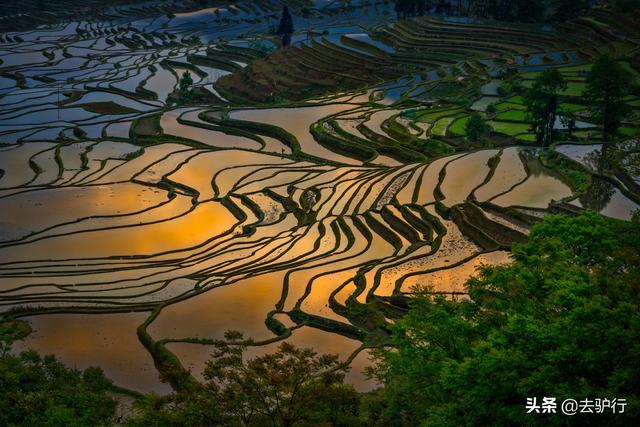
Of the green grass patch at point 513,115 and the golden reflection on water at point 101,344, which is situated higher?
the green grass patch at point 513,115

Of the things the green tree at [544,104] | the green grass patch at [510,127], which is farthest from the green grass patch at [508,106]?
the green tree at [544,104]

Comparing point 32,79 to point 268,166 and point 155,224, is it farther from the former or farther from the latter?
point 155,224

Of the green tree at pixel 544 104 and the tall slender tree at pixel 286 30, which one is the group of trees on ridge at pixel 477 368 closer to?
the green tree at pixel 544 104

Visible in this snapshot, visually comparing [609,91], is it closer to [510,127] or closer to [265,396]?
[510,127]

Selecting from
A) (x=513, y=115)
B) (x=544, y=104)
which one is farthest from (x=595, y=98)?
(x=513, y=115)

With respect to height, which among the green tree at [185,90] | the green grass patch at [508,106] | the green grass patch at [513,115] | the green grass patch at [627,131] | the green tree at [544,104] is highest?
the green tree at [544,104]

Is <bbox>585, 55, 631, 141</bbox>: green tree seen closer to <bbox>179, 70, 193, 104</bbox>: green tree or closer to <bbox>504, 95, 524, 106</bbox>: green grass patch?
<bbox>504, 95, 524, 106</bbox>: green grass patch

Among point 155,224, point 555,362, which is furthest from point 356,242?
point 555,362
